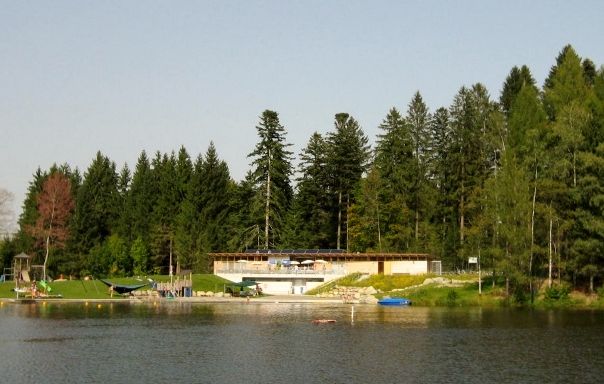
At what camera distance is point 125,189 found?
434 ft

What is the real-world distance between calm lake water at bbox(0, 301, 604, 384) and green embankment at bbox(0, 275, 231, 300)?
1810 cm

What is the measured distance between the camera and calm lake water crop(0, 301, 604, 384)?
Result: 36.2 metres

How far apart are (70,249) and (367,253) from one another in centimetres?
4138

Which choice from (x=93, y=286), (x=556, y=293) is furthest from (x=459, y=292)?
(x=93, y=286)

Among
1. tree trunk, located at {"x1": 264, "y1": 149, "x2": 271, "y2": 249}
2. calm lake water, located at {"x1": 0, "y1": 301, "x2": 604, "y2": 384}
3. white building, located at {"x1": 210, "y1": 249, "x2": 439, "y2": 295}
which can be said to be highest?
tree trunk, located at {"x1": 264, "y1": 149, "x2": 271, "y2": 249}

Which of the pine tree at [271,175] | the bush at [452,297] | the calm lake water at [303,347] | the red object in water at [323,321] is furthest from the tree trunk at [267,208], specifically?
the red object in water at [323,321]

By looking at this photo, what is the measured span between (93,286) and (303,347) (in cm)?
5170

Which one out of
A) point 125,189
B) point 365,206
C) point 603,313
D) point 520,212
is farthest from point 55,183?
point 603,313

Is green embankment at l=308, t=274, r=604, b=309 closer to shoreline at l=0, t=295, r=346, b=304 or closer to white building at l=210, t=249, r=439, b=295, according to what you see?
white building at l=210, t=249, r=439, b=295

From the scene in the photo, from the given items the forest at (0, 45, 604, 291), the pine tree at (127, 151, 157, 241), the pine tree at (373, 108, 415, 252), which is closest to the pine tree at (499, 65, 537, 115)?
the forest at (0, 45, 604, 291)

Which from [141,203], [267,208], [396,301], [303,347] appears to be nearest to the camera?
[303,347]

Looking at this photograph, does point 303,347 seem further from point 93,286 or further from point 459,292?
point 93,286

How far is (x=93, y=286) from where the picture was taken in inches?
3593

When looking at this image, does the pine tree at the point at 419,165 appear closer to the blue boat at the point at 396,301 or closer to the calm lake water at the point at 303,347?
the blue boat at the point at 396,301
